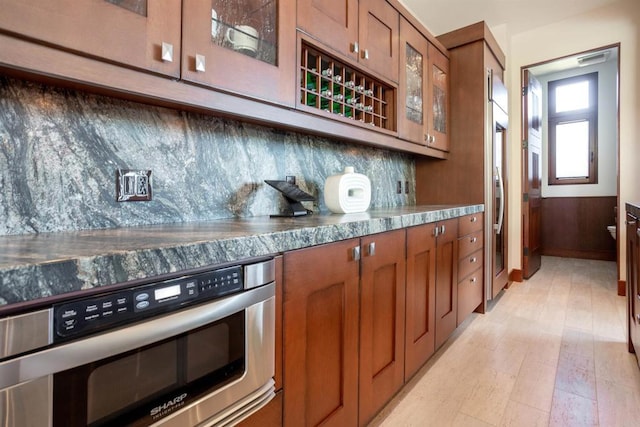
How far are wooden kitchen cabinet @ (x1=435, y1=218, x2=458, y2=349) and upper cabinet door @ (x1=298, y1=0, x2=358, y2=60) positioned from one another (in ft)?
3.44

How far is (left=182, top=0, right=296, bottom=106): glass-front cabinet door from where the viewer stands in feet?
3.23

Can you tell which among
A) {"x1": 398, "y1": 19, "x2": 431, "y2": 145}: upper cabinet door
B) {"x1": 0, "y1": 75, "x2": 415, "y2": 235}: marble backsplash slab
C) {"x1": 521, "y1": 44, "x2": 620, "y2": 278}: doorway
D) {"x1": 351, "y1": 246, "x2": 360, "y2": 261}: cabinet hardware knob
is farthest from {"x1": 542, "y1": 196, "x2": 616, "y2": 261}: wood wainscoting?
{"x1": 351, "y1": 246, "x2": 360, "y2": 261}: cabinet hardware knob

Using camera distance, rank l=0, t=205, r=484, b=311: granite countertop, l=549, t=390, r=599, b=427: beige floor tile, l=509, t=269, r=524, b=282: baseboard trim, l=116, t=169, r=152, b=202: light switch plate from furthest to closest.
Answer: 1. l=509, t=269, r=524, b=282: baseboard trim
2. l=549, t=390, r=599, b=427: beige floor tile
3. l=116, t=169, r=152, b=202: light switch plate
4. l=0, t=205, r=484, b=311: granite countertop

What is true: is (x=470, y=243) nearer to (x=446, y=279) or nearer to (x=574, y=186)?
(x=446, y=279)

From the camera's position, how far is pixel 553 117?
484 centimetres

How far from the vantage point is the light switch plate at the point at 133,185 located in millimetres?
1065

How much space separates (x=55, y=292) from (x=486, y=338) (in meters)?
2.39

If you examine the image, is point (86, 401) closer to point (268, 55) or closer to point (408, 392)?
point (268, 55)

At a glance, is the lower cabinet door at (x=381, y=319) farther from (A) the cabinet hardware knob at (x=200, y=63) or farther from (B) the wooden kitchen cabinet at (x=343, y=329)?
(A) the cabinet hardware knob at (x=200, y=63)

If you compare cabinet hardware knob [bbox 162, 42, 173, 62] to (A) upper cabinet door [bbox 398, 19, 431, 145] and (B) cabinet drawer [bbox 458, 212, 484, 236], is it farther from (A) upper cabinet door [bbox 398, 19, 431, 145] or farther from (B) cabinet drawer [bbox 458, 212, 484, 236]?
(B) cabinet drawer [bbox 458, 212, 484, 236]

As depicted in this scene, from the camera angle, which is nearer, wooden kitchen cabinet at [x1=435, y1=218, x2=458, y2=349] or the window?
wooden kitchen cabinet at [x1=435, y1=218, x2=458, y2=349]

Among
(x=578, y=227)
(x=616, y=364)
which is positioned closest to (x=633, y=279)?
(x=616, y=364)

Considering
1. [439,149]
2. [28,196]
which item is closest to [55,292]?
[28,196]

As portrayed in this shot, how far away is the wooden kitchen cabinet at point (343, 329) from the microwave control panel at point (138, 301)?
0.22m
